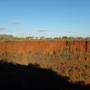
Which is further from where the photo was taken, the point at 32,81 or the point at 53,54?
the point at 53,54

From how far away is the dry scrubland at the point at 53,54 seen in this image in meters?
27.0

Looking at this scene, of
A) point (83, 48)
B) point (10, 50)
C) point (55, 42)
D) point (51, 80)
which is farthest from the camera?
point (10, 50)

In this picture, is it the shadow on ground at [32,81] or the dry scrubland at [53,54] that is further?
the dry scrubland at [53,54]

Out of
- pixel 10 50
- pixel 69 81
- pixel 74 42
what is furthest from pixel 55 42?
pixel 69 81

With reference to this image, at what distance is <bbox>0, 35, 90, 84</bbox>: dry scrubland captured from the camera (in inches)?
1065

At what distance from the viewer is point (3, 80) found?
55.8 feet

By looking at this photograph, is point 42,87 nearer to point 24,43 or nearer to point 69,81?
point 69,81

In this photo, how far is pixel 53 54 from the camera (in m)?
34.5

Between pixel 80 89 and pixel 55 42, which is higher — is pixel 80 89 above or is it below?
below

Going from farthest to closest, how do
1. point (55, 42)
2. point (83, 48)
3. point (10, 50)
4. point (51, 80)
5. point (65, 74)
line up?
point (10, 50)
point (55, 42)
point (83, 48)
point (65, 74)
point (51, 80)

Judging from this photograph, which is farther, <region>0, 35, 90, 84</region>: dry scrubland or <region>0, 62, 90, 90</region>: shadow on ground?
<region>0, 35, 90, 84</region>: dry scrubland

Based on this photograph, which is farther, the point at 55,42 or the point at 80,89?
the point at 55,42

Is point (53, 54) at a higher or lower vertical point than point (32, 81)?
higher

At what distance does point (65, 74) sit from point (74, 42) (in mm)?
13299
